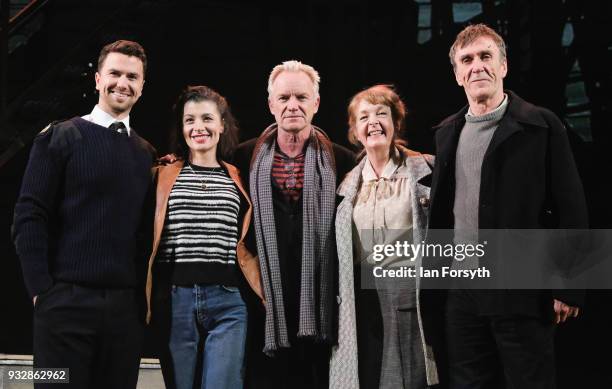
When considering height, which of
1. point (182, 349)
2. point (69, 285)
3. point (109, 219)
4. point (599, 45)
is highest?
point (599, 45)

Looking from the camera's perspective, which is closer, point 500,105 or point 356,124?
point 500,105

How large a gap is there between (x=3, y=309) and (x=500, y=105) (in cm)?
340

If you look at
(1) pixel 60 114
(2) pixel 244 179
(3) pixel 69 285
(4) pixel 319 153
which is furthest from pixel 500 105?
(1) pixel 60 114

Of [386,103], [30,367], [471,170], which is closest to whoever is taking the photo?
[471,170]

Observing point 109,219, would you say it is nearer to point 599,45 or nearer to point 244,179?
point 244,179

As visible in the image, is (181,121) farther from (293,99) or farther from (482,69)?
(482,69)

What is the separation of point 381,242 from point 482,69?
84 centimetres

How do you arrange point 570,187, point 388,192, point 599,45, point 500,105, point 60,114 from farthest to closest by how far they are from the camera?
point 60,114 < point 599,45 < point 388,192 < point 500,105 < point 570,187

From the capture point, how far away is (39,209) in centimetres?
267

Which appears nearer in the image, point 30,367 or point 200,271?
point 200,271

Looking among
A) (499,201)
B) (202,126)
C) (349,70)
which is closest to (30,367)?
(202,126)

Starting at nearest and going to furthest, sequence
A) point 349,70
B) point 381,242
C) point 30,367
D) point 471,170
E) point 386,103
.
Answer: point 471,170 → point 381,242 → point 386,103 → point 30,367 → point 349,70

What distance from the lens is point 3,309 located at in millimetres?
4504

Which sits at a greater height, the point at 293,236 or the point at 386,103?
the point at 386,103
